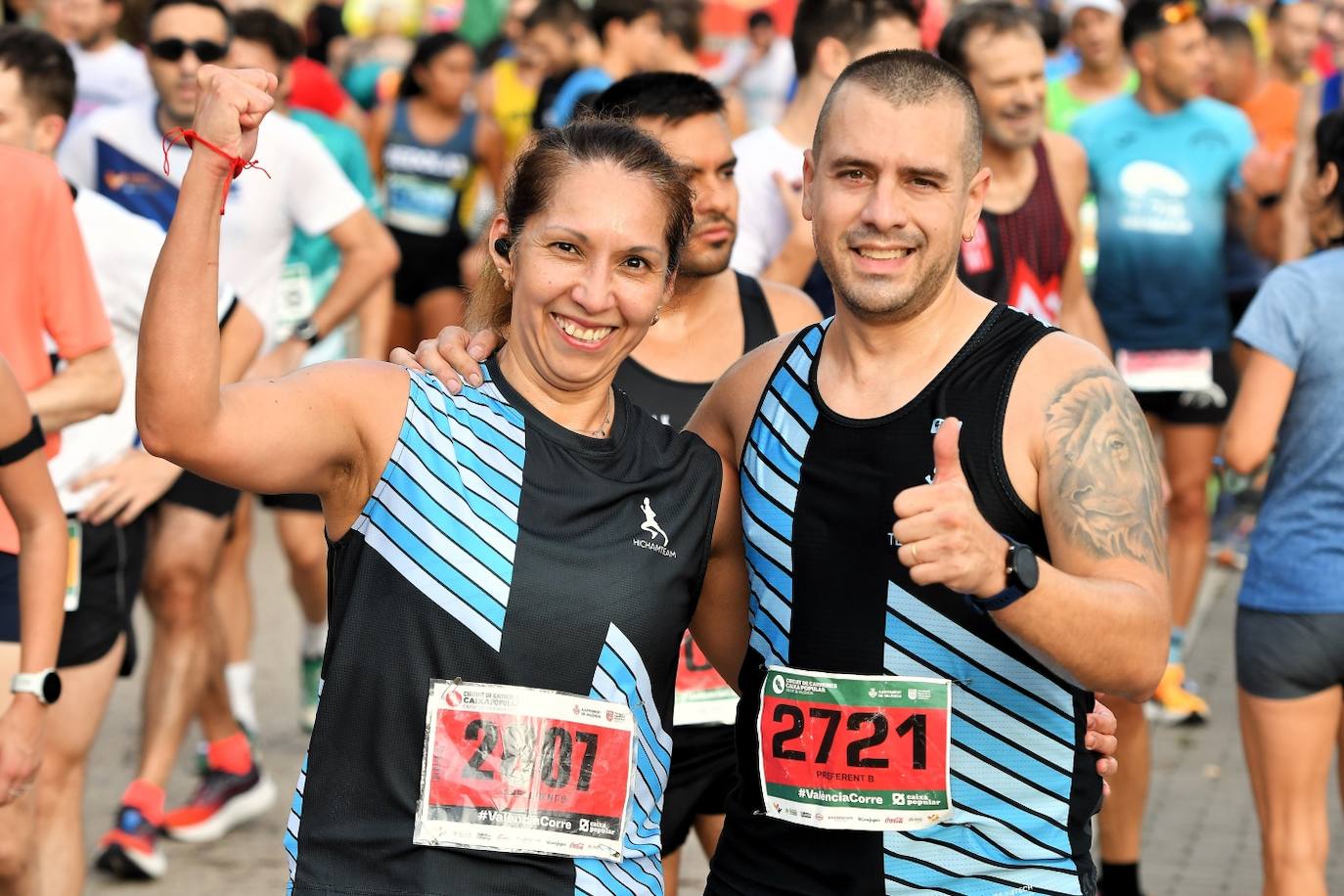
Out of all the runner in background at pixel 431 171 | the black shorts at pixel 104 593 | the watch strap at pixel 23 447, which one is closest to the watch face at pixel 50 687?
the watch strap at pixel 23 447

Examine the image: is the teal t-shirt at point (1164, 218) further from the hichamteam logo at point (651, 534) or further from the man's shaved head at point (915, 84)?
the hichamteam logo at point (651, 534)

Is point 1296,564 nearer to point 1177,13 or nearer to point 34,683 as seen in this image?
point 34,683

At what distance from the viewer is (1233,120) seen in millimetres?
8352

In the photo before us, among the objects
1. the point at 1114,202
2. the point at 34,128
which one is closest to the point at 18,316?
the point at 34,128

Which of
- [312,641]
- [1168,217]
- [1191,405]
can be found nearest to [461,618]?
[312,641]

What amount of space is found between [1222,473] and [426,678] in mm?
2871

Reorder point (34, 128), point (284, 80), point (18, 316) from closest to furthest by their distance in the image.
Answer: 1. point (18, 316)
2. point (34, 128)
3. point (284, 80)

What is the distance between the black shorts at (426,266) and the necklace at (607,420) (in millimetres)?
7050

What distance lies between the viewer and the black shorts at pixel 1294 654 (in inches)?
181

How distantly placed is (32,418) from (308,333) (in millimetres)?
3072

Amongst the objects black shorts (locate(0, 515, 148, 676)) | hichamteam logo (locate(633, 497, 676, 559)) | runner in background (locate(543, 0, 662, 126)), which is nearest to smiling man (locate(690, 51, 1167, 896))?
hichamteam logo (locate(633, 497, 676, 559))

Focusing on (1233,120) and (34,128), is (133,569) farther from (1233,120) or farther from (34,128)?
(1233,120)

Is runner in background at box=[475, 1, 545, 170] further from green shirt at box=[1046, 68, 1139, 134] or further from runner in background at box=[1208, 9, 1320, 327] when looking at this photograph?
runner in background at box=[1208, 9, 1320, 327]

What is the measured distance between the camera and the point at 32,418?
384 cm
